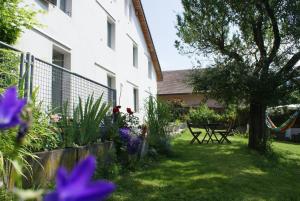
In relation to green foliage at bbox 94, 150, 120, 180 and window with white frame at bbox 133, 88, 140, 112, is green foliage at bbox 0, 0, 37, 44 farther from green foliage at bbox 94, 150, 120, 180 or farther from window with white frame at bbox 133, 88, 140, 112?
window with white frame at bbox 133, 88, 140, 112

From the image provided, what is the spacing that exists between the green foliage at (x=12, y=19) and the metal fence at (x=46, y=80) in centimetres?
97

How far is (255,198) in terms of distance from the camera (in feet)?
17.8

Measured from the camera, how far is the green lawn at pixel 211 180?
5.43m

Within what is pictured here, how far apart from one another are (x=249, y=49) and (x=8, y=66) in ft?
32.9

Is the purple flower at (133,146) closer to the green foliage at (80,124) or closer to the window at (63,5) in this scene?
the green foliage at (80,124)

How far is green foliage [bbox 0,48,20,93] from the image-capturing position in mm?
4320

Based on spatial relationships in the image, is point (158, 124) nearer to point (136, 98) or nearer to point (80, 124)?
point (80, 124)

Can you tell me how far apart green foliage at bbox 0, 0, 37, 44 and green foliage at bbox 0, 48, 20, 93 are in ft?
4.41

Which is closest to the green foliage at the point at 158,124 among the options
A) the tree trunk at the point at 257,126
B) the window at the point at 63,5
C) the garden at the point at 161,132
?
the garden at the point at 161,132

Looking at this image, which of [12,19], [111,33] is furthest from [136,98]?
[12,19]

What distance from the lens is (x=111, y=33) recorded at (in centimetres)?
1552

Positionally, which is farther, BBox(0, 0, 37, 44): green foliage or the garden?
BBox(0, 0, 37, 44): green foliage

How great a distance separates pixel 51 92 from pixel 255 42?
8275mm

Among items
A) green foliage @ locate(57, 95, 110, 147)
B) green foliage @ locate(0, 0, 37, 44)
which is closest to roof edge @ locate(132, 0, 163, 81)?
green foliage @ locate(0, 0, 37, 44)
